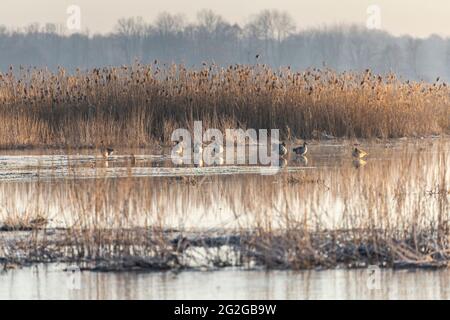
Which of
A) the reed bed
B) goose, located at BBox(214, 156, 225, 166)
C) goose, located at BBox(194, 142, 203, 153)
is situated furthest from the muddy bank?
the reed bed

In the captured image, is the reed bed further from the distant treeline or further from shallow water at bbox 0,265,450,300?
the distant treeline

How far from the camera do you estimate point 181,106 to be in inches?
697

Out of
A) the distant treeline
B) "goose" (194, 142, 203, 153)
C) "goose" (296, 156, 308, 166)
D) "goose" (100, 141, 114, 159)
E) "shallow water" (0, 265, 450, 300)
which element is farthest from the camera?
the distant treeline

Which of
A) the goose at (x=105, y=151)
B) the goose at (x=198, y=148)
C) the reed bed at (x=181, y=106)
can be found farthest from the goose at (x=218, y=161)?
the reed bed at (x=181, y=106)

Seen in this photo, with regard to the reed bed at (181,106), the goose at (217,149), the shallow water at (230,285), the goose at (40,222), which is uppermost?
the reed bed at (181,106)

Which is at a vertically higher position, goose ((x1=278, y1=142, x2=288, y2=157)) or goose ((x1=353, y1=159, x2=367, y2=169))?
goose ((x1=278, y1=142, x2=288, y2=157))

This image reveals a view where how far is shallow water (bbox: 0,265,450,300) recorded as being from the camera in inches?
243

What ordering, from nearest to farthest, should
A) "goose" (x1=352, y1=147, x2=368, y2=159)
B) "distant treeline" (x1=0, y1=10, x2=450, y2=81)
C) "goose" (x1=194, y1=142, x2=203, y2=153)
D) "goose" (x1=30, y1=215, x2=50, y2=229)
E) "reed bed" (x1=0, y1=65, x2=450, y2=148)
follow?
"goose" (x1=30, y1=215, x2=50, y2=229)
"goose" (x1=352, y1=147, x2=368, y2=159)
"goose" (x1=194, y1=142, x2=203, y2=153)
"reed bed" (x1=0, y1=65, x2=450, y2=148)
"distant treeline" (x1=0, y1=10, x2=450, y2=81)

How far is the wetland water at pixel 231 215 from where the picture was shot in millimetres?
6324

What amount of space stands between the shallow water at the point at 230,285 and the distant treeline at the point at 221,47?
287 ft

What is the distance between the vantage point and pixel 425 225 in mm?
7461

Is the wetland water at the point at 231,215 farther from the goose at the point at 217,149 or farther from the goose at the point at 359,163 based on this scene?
the goose at the point at 217,149
